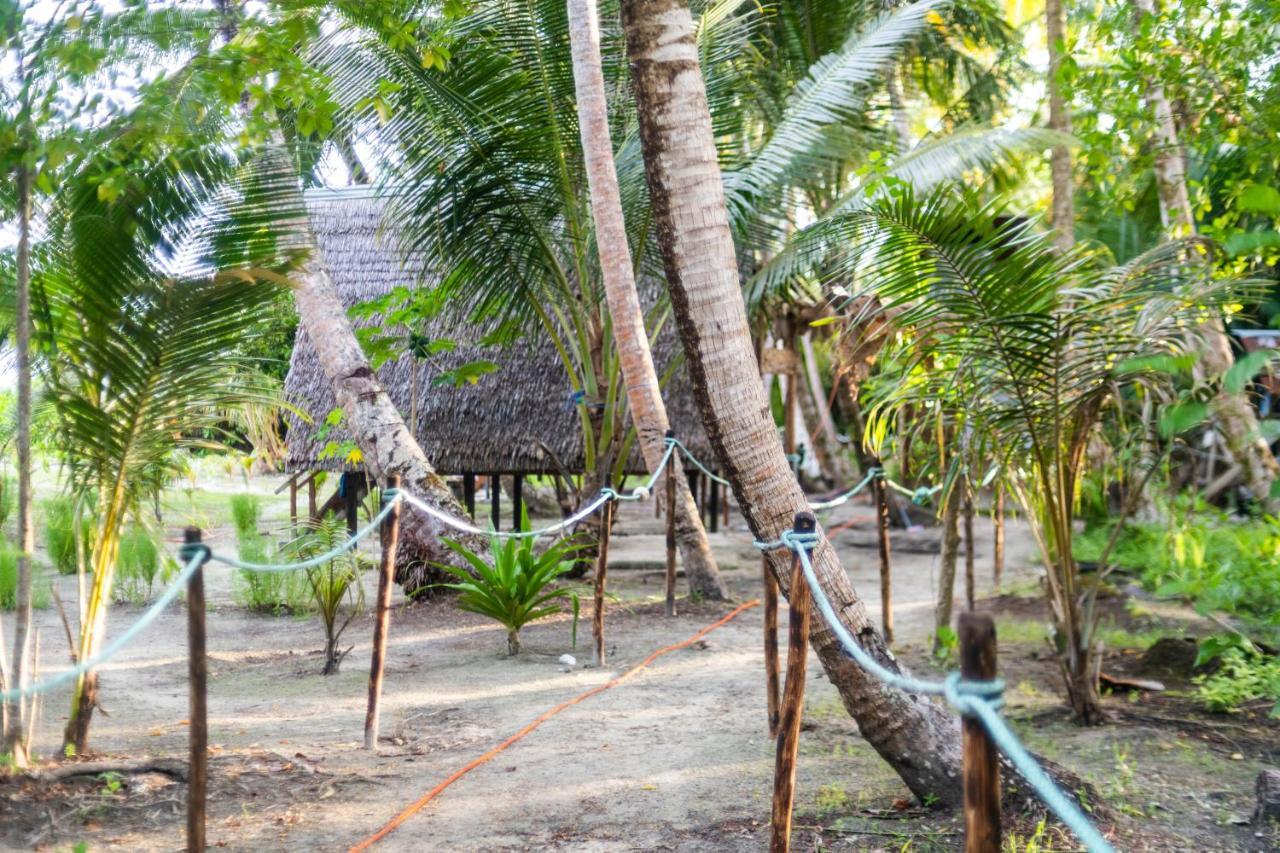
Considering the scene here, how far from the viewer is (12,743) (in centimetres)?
397

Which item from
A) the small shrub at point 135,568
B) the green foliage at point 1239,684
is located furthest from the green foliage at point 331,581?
the green foliage at point 1239,684

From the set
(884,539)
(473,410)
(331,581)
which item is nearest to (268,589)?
(331,581)

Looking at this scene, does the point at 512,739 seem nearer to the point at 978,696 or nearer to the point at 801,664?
the point at 801,664

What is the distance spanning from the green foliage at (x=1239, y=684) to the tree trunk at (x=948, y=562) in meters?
1.46

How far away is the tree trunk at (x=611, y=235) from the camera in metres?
7.22

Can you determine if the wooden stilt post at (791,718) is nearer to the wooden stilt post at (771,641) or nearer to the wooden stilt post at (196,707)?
the wooden stilt post at (771,641)

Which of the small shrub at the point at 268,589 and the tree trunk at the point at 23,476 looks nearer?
the tree trunk at the point at 23,476

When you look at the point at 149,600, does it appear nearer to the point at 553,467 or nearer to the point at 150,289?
the point at 553,467

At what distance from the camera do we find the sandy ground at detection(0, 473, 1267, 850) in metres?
3.77

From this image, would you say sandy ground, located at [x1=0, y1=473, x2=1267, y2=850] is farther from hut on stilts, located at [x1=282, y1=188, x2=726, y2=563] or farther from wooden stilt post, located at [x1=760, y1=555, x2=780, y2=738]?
hut on stilts, located at [x1=282, y1=188, x2=726, y2=563]

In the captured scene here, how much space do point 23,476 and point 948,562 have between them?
15.4ft

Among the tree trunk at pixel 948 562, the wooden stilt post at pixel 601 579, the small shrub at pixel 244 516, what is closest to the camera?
the wooden stilt post at pixel 601 579

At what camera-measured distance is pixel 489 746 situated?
4.90 m

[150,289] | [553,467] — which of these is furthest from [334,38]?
[150,289]
